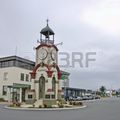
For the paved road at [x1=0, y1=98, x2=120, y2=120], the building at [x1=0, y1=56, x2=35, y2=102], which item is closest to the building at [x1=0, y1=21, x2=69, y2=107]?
the paved road at [x1=0, y1=98, x2=120, y2=120]

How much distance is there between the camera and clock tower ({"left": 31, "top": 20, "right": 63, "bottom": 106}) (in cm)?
4209

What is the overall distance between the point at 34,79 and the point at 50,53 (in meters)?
4.37

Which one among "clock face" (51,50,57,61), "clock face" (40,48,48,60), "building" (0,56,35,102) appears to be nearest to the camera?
"clock face" (40,48,48,60)

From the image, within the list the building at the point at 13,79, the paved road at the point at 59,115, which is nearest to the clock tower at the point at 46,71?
the paved road at the point at 59,115

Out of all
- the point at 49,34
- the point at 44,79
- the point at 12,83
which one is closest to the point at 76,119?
the point at 44,79

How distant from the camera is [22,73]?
224ft

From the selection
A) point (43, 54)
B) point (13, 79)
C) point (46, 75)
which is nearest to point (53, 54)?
point (43, 54)

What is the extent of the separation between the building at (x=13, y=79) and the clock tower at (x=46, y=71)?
65.9 feet

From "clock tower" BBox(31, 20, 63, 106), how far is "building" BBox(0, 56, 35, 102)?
20094 millimetres

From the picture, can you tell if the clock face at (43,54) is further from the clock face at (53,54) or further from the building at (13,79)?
the building at (13,79)

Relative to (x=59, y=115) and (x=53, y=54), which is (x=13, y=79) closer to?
(x=53, y=54)

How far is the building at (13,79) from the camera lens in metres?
64.9

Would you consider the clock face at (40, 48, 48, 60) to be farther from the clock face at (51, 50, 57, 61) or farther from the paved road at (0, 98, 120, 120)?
the paved road at (0, 98, 120, 120)

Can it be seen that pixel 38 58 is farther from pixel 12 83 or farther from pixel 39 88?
pixel 12 83
